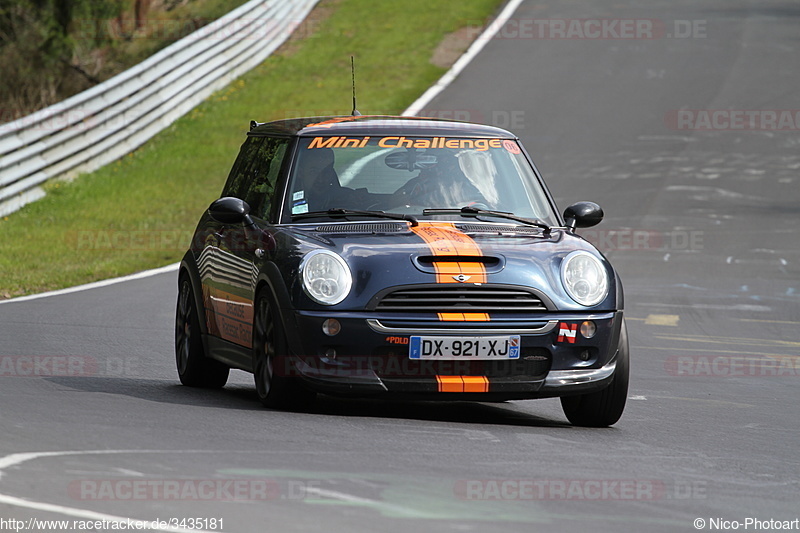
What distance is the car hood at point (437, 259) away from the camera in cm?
722

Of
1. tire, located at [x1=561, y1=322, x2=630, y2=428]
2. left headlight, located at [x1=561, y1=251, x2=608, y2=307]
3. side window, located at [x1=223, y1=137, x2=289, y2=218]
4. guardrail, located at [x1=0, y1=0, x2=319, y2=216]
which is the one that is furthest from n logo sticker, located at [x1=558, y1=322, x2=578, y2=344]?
guardrail, located at [x1=0, y1=0, x2=319, y2=216]

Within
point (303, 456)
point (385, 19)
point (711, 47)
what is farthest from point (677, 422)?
point (385, 19)

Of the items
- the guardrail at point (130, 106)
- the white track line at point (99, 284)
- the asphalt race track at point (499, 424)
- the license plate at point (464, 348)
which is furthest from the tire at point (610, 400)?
the guardrail at point (130, 106)

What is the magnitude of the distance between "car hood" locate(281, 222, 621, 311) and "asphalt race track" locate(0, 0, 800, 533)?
70cm

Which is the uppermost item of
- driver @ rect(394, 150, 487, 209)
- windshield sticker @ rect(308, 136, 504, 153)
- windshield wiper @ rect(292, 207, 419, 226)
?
windshield sticker @ rect(308, 136, 504, 153)

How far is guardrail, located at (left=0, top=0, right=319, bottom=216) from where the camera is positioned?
2077 cm

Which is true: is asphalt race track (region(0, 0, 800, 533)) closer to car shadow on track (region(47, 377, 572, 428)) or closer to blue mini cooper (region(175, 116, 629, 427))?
car shadow on track (region(47, 377, 572, 428))

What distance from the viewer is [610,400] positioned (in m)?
7.68

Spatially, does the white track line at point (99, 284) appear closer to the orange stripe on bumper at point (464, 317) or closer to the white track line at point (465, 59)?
the orange stripe on bumper at point (464, 317)

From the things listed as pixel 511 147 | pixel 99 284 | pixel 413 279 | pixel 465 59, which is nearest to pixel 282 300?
pixel 413 279

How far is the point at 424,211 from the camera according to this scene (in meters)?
8.07

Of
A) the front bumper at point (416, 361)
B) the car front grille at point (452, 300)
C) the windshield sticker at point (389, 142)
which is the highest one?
the windshield sticker at point (389, 142)

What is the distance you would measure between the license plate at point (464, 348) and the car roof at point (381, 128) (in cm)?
172

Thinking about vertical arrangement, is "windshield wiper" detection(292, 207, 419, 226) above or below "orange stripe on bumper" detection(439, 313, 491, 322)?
above
